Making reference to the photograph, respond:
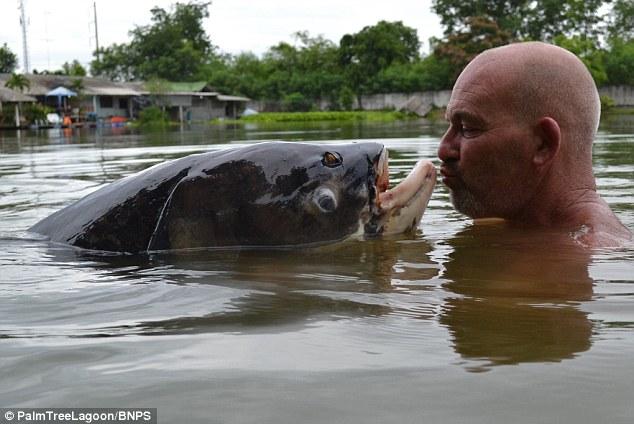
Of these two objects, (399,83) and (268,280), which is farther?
(399,83)

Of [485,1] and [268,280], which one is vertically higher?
[485,1]

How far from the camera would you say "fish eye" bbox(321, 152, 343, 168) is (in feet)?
10.4

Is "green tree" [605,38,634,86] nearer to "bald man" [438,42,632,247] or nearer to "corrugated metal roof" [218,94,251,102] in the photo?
"corrugated metal roof" [218,94,251,102]

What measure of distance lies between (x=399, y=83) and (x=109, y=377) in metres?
48.3

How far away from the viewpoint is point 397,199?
333 centimetres

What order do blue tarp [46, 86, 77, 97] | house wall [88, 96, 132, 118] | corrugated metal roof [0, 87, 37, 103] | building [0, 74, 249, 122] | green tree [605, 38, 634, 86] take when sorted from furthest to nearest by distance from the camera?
1. house wall [88, 96, 132, 118]
2. building [0, 74, 249, 122]
3. blue tarp [46, 86, 77, 97]
4. green tree [605, 38, 634, 86]
5. corrugated metal roof [0, 87, 37, 103]

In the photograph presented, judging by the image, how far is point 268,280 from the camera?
2510 millimetres

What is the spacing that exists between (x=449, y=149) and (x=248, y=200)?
2.81 ft

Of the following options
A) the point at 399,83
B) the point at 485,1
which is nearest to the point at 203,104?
the point at 399,83

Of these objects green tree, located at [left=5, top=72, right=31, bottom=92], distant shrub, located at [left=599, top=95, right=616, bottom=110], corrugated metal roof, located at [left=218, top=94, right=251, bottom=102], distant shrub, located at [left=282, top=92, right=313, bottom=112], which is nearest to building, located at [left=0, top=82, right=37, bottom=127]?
green tree, located at [left=5, top=72, right=31, bottom=92]

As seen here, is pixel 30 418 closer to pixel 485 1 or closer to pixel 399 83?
pixel 399 83

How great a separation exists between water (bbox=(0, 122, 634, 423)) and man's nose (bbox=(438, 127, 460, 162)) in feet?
1.20

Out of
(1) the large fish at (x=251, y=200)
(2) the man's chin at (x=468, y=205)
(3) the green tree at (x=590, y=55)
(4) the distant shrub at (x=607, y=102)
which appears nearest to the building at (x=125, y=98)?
(3) the green tree at (x=590, y=55)

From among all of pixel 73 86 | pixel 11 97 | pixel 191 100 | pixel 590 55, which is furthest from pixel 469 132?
pixel 191 100
